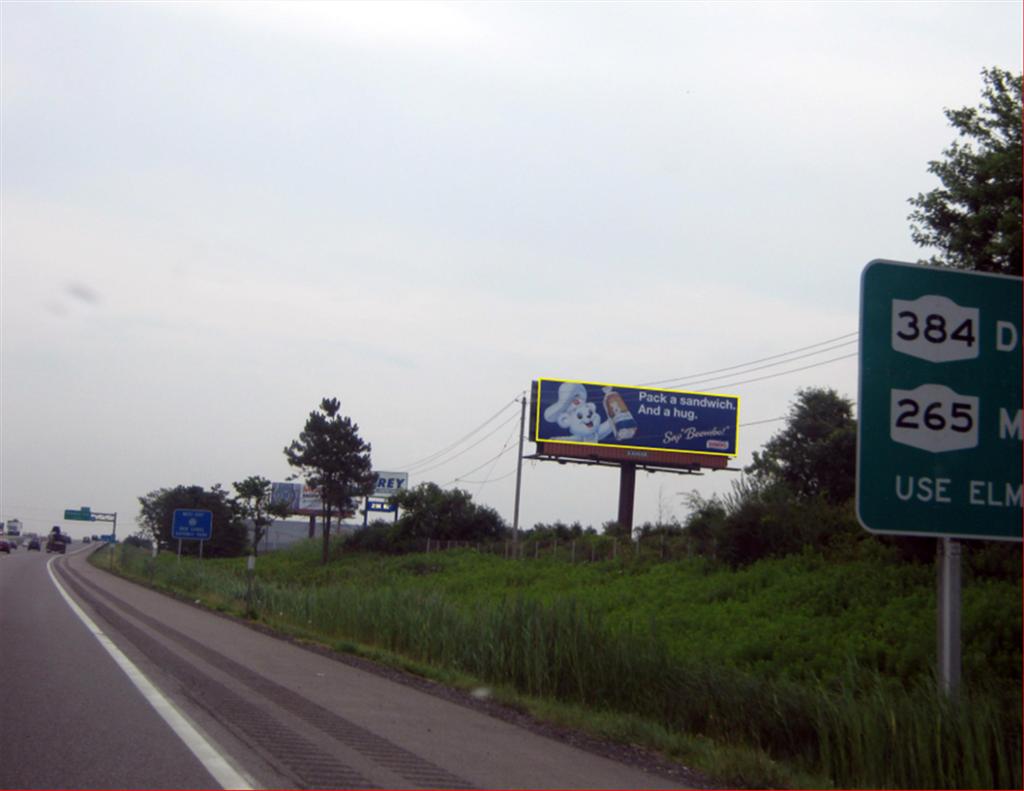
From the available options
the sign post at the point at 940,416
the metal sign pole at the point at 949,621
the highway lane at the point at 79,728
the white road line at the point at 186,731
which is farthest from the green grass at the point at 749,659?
the highway lane at the point at 79,728

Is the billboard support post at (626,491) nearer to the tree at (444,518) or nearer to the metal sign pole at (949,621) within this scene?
the tree at (444,518)

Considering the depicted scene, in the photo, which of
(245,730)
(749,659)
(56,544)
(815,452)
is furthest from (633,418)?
(56,544)

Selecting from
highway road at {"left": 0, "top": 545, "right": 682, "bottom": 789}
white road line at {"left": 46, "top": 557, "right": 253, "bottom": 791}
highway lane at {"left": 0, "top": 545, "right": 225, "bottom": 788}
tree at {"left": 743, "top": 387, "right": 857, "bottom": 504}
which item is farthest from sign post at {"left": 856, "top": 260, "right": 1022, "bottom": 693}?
tree at {"left": 743, "top": 387, "right": 857, "bottom": 504}

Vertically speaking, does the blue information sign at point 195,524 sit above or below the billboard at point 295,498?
below

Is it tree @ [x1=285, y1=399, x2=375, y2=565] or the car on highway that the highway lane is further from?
the car on highway

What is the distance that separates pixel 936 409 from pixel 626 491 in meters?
49.6

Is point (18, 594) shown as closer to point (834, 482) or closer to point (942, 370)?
point (834, 482)

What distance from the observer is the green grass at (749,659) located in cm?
1026

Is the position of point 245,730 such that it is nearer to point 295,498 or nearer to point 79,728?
point 79,728

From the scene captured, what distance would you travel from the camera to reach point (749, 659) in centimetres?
2317

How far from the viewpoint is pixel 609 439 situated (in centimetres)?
5844

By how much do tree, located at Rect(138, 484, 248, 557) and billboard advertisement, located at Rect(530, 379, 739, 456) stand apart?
188 feet

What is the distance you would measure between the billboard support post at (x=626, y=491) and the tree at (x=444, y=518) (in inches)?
651

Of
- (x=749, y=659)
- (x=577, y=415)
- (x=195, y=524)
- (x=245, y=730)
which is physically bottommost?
(x=749, y=659)
